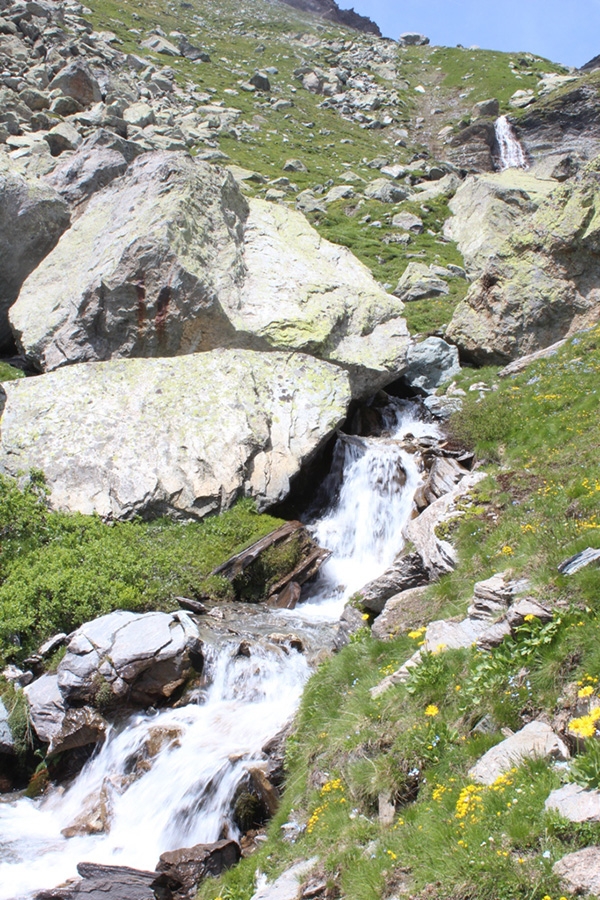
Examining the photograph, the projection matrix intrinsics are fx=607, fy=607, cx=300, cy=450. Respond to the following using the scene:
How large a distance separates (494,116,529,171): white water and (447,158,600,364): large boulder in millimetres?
45996

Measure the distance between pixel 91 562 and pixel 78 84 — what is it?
46.9m

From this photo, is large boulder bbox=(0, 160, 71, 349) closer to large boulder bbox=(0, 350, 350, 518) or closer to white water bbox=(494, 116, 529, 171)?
large boulder bbox=(0, 350, 350, 518)

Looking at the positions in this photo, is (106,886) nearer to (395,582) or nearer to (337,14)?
(395,582)

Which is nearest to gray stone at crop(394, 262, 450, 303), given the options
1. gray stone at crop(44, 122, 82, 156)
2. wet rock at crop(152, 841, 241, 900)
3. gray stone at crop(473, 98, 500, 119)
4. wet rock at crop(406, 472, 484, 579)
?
wet rock at crop(406, 472, 484, 579)

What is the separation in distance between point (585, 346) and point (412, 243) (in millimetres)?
23482

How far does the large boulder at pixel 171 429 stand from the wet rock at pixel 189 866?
9.50 m

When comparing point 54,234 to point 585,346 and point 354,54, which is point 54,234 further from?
point 354,54

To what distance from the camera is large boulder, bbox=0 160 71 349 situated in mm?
23297

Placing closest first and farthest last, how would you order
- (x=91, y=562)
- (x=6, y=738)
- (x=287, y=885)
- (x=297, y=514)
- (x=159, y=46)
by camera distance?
(x=287, y=885) → (x=6, y=738) → (x=91, y=562) → (x=297, y=514) → (x=159, y=46)

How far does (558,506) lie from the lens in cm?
1059

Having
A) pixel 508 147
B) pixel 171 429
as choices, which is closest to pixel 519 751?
pixel 171 429

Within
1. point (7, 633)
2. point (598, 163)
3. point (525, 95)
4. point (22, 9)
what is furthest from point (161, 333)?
point (525, 95)

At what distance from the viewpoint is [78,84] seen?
47188mm

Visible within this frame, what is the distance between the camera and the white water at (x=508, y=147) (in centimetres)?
6656
